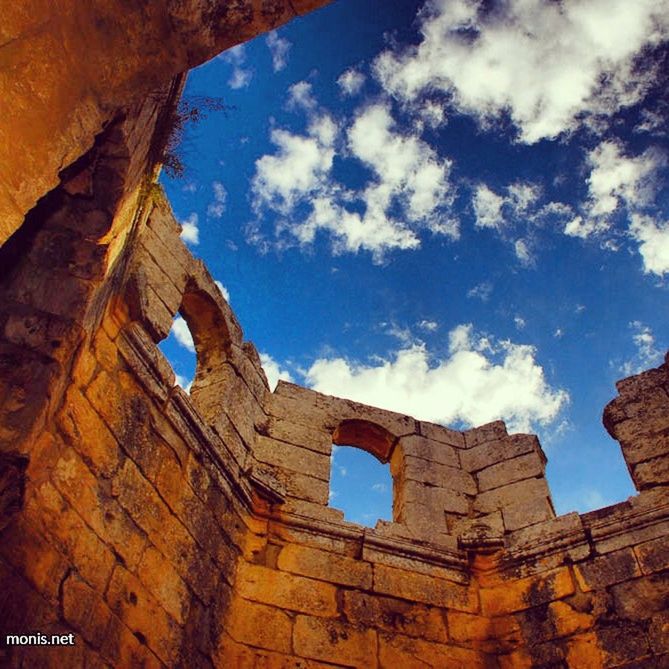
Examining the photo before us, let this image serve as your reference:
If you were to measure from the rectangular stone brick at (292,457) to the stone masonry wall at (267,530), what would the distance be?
0.02 m

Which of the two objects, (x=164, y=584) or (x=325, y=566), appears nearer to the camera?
(x=164, y=584)

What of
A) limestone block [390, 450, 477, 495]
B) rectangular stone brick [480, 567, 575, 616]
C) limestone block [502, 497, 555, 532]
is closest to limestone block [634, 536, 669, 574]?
rectangular stone brick [480, 567, 575, 616]

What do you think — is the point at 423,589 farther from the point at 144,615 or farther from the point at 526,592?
the point at 144,615

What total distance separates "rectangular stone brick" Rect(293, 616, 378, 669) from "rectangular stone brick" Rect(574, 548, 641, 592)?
203cm

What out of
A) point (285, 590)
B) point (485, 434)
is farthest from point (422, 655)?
point (485, 434)

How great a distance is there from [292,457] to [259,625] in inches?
77.7

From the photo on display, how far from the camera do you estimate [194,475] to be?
5.45 meters

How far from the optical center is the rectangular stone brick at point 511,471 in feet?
24.6

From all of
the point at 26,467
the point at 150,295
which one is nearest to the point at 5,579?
the point at 26,467

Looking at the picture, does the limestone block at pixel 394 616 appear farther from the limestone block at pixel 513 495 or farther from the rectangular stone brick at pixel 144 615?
the rectangular stone brick at pixel 144 615

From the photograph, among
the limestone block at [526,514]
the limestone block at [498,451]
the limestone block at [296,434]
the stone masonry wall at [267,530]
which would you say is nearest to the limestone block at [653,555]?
the stone masonry wall at [267,530]

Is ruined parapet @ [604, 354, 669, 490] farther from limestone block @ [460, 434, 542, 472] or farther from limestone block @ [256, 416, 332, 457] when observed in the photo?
limestone block @ [256, 416, 332, 457]

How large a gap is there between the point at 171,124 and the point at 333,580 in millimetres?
4207

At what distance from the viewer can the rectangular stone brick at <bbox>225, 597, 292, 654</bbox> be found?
5383 mm
